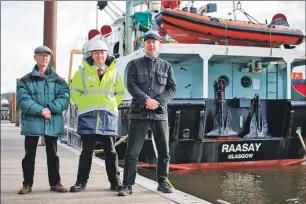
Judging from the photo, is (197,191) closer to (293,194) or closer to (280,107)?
(293,194)

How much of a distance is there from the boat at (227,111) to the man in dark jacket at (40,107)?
4149 millimetres

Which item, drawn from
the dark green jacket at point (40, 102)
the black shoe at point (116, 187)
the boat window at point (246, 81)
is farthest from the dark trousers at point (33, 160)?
the boat window at point (246, 81)

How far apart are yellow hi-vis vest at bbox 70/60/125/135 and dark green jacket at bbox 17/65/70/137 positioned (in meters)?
0.17

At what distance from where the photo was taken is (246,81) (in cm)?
1052

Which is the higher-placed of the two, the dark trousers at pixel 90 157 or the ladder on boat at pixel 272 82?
the ladder on boat at pixel 272 82

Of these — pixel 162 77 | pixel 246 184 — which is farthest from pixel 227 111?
pixel 162 77

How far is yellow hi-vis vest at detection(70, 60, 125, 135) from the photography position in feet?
14.3

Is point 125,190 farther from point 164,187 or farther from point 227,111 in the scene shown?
point 227,111

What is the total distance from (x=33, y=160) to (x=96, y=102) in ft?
2.91

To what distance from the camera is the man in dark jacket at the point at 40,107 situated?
4.20 m

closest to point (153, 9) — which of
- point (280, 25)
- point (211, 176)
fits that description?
Answer: point (280, 25)

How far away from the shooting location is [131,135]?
4473mm

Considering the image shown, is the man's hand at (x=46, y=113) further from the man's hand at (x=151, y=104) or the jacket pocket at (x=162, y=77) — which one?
the jacket pocket at (x=162, y=77)

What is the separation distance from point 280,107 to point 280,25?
2277 mm
